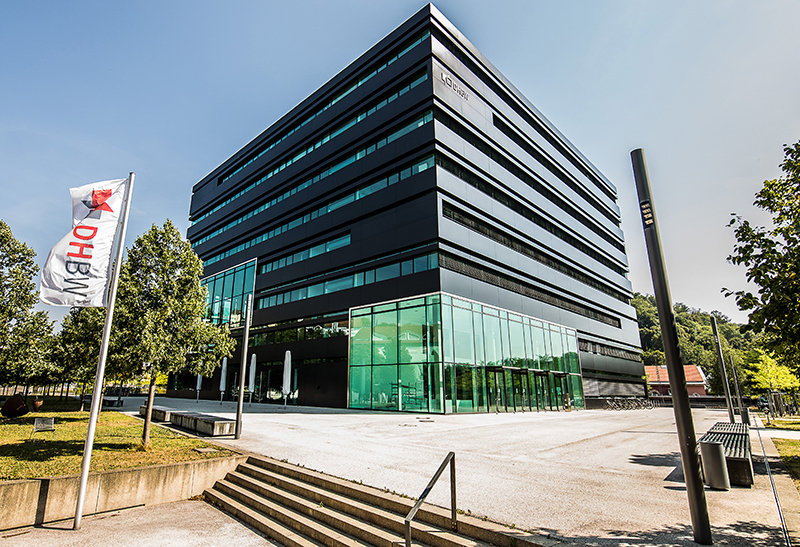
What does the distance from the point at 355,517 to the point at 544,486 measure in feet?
11.7

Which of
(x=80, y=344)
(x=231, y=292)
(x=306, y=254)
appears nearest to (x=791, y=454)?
(x=80, y=344)

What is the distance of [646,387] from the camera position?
58688mm

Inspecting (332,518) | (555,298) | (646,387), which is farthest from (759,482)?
(646,387)

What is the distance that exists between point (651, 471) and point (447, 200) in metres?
21.1

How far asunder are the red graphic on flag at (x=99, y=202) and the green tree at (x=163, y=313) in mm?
3463

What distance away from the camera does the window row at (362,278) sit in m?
26.4

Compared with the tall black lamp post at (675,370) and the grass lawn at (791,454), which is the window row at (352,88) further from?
the grass lawn at (791,454)

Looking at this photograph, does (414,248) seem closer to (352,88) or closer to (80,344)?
(352,88)

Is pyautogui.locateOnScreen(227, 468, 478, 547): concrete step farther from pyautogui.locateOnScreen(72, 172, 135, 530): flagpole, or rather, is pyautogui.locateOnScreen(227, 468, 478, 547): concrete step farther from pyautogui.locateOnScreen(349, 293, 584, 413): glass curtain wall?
pyautogui.locateOnScreen(349, 293, 584, 413): glass curtain wall

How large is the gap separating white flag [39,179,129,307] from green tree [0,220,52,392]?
17.0 meters

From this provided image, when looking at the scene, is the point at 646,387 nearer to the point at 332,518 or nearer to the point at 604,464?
the point at 604,464

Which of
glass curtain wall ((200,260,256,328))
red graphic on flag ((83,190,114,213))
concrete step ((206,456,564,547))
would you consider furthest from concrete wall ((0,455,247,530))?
glass curtain wall ((200,260,256,328))

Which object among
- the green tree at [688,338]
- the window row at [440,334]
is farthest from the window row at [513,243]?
the green tree at [688,338]

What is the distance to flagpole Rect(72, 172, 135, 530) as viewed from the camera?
6.85 m
